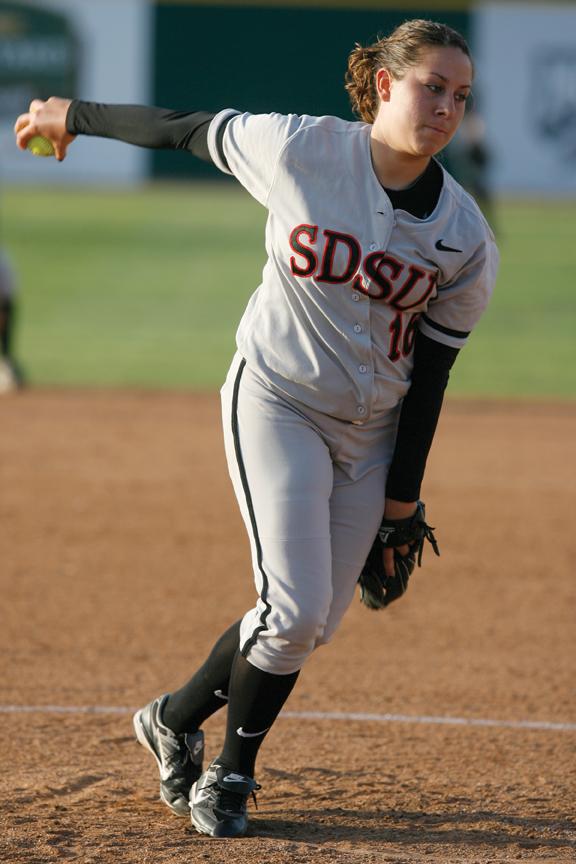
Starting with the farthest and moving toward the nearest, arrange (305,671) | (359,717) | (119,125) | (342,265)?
(305,671)
(359,717)
(119,125)
(342,265)

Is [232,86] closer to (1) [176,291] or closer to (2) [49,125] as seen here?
(1) [176,291]

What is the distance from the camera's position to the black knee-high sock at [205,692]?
10.8ft

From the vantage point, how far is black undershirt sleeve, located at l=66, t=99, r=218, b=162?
Answer: 3166 mm

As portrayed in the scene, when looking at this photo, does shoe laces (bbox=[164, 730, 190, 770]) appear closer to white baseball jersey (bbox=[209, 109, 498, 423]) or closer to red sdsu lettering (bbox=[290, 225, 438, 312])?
white baseball jersey (bbox=[209, 109, 498, 423])

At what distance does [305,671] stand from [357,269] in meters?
2.14

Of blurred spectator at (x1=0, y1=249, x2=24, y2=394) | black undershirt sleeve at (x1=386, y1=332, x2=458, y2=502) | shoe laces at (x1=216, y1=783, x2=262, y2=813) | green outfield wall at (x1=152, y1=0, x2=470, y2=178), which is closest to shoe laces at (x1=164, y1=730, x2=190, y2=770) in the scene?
shoe laces at (x1=216, y1=783, x2=262, y2=813)

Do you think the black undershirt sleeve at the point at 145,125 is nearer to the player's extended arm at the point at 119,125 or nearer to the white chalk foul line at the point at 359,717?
the player's extended arm at the point at 119,125

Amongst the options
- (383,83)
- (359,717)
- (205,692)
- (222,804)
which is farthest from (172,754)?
(383,83)

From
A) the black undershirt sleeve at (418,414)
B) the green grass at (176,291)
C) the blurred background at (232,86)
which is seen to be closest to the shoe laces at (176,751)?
the black undershirt sleeve at (418,414)

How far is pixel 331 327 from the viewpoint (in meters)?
3.03

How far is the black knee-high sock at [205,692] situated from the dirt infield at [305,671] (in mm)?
243

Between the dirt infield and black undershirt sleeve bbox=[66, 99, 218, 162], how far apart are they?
169cm

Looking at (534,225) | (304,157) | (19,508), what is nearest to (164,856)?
(304,157)

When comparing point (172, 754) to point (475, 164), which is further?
point (475, 164)
